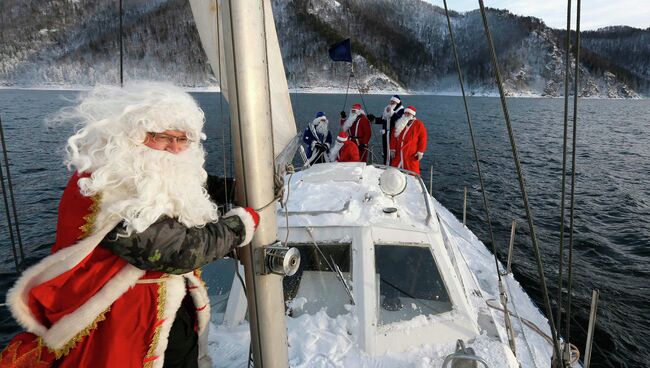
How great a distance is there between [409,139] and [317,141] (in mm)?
2734

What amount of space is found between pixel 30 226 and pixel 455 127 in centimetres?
3462

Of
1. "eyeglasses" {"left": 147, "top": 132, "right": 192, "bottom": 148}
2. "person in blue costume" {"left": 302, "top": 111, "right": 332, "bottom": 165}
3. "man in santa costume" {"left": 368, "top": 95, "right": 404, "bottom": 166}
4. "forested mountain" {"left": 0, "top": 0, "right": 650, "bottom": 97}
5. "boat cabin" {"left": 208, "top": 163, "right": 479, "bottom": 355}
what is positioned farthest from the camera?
"forested mountain" {"left": 0, "top": 0, "right": 650, "bottom": 97}

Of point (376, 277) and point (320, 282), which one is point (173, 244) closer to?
point (320, 282)

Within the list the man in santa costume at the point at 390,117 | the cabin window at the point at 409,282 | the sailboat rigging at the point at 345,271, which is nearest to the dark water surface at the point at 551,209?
the sailboat rigging at the point at 345,271

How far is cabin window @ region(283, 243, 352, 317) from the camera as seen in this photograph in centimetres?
342

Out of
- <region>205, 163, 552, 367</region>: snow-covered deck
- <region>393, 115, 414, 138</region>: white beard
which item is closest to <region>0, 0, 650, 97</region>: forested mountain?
<region>393, 115, 414, 138</region>: white beard

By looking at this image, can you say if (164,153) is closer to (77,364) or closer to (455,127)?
(77,364)

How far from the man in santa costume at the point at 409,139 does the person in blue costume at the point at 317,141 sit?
225 centimetres

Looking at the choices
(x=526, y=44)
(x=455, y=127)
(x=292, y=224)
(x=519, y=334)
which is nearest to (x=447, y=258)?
(x=519, y=334)

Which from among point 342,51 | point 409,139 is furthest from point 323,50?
point 409,139

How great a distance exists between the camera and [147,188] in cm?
143

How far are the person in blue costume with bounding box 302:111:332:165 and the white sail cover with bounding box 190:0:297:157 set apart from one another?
7492 millimetres

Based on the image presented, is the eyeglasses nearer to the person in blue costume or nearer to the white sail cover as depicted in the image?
the white sail cover

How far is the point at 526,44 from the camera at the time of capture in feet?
479
